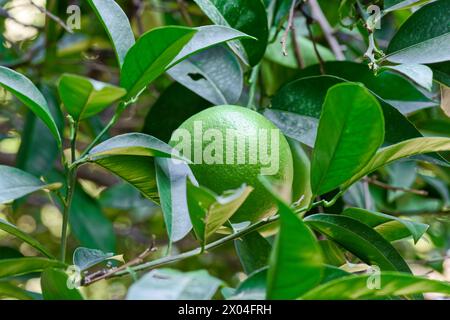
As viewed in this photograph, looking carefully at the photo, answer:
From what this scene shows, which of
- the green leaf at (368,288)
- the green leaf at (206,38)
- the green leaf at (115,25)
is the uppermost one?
the green leaf at (115,25)

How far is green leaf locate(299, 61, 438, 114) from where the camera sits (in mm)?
812

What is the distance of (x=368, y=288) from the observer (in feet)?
1.47

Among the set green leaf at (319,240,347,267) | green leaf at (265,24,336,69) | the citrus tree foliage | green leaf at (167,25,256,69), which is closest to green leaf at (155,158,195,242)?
the citrus tree foliage

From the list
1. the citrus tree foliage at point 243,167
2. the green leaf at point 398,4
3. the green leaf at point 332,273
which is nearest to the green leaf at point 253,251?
the citrus tree foliage at point 243,167

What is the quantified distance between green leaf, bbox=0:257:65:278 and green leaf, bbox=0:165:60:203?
0.06 meters

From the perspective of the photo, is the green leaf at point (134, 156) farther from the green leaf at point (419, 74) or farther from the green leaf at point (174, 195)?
the green leaf at point (419, 74)

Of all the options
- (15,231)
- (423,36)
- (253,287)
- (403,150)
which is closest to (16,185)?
(15,231)

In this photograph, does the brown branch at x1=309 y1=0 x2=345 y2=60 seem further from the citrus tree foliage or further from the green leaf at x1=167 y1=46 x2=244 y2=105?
the green leaf at x1=167 y1=46 x2=244 y2=105

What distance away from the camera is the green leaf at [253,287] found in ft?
1.57

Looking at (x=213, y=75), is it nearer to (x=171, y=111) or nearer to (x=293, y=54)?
(x=171, y=111)

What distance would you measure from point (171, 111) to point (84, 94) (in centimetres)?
35
